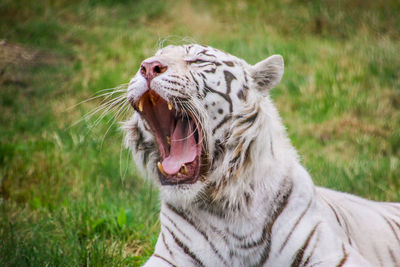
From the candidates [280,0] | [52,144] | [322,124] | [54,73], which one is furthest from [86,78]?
[280,0]

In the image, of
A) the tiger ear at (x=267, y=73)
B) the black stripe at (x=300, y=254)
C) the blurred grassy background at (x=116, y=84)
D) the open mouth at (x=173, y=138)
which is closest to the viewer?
the black stripe at (x=300, y=254)

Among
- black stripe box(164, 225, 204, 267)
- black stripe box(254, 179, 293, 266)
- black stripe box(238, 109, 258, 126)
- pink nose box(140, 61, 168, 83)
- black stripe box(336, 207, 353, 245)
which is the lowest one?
black stripe box(164, 225, 204, 267)

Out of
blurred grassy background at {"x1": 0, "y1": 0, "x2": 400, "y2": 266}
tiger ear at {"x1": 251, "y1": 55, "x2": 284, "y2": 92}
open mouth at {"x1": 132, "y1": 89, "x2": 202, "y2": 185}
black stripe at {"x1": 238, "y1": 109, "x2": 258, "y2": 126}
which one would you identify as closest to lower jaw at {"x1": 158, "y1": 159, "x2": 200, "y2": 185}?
open mouth at {"x1": 132, "y1": 89, "x2": 202, "y2": 185}

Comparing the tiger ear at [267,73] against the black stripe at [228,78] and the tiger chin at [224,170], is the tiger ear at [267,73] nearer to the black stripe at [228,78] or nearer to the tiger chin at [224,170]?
the tiger chin at [224,170]

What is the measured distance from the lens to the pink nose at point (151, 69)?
2.30 meters

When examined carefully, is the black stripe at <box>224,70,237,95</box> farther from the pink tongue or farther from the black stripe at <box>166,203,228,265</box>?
the black stripe at <box>166,203,228,265</box>

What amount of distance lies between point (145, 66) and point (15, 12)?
605cm

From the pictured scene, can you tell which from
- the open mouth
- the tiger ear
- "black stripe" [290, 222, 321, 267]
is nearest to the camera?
"black stripe" [290, 222, 321, 267]

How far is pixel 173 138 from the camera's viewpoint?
8.07ft

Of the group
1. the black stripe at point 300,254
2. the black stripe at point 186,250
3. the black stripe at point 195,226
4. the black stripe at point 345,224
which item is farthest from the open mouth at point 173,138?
the black stripe at point 345,224

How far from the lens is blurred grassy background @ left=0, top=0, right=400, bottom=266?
329 cm

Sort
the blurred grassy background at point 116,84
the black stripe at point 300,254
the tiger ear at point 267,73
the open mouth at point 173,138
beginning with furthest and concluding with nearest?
the blurred grassy background at point 116,84 → the tiger ear at point 267,73 → the open mouth at point 173,138 → the black stripe at point 300,254

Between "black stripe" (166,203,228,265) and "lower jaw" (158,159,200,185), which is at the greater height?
"lower jaw" (158,159,200,185)

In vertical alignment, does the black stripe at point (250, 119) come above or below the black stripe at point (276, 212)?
above
